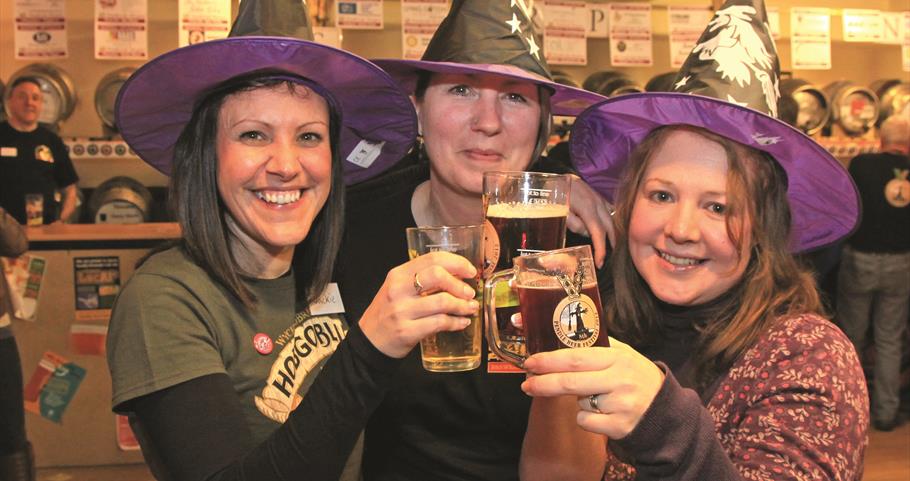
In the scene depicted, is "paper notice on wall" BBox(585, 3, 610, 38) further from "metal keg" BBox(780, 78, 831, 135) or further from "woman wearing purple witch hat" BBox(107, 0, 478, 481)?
"woman wearing purple witch hat" BBox(107, 0, 478, 481)

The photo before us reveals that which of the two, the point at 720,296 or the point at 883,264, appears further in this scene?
the point at 883,264

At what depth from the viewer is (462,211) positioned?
221 centimetres

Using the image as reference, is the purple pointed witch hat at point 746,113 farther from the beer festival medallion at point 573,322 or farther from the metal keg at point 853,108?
the metal keg at point 853,108

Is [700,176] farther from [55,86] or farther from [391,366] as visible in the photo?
[55,86]

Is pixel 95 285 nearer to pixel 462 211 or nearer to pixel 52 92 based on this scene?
pixel 52 92

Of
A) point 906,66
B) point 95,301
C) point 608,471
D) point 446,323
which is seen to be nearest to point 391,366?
point 446,323

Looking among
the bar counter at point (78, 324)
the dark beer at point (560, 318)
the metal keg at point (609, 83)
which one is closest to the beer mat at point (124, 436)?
the bar counter at point (78, 324)

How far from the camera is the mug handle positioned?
4.27 ft

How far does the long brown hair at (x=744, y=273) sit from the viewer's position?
164 centimetres

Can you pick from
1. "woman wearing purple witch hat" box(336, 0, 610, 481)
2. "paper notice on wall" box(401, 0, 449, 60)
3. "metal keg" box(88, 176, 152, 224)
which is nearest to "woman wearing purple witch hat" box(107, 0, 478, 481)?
"woman wearing purple witch hat" box(336, 0, 610, 481)

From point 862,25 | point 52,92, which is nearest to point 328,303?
point 52,92

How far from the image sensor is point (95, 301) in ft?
16.5

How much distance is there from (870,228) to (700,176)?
4762mm

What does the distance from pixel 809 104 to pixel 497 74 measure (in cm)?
586
